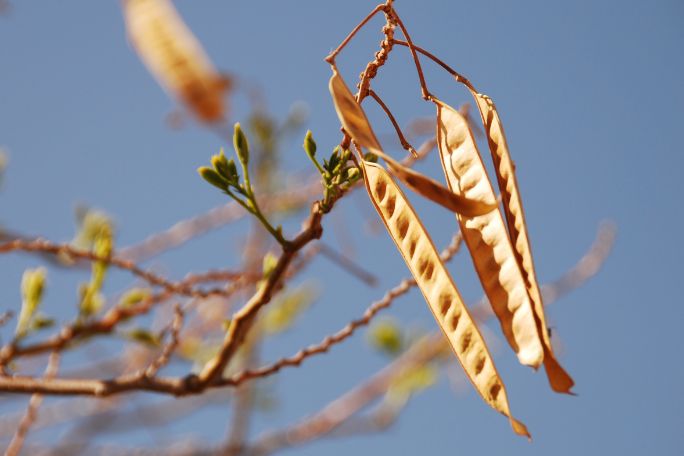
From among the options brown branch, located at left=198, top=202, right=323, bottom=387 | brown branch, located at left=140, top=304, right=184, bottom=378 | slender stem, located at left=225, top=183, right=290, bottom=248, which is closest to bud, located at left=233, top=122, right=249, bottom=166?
slender stem, located at left=225, top=183, right=290, bottom=248

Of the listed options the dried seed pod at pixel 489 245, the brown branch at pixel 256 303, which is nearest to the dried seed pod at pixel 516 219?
the dried seed pod at pixel 489 245

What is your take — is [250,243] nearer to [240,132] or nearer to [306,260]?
[306,260]

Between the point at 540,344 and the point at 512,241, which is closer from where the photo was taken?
the point at 540,344

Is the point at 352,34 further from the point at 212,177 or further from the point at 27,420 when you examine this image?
the point at 27,420

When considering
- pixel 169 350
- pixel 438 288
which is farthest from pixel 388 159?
pixel 169 350

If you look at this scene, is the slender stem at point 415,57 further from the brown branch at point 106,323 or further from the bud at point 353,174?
the brown branch at point 106,323

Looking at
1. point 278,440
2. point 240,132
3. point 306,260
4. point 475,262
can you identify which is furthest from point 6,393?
point 278,440
